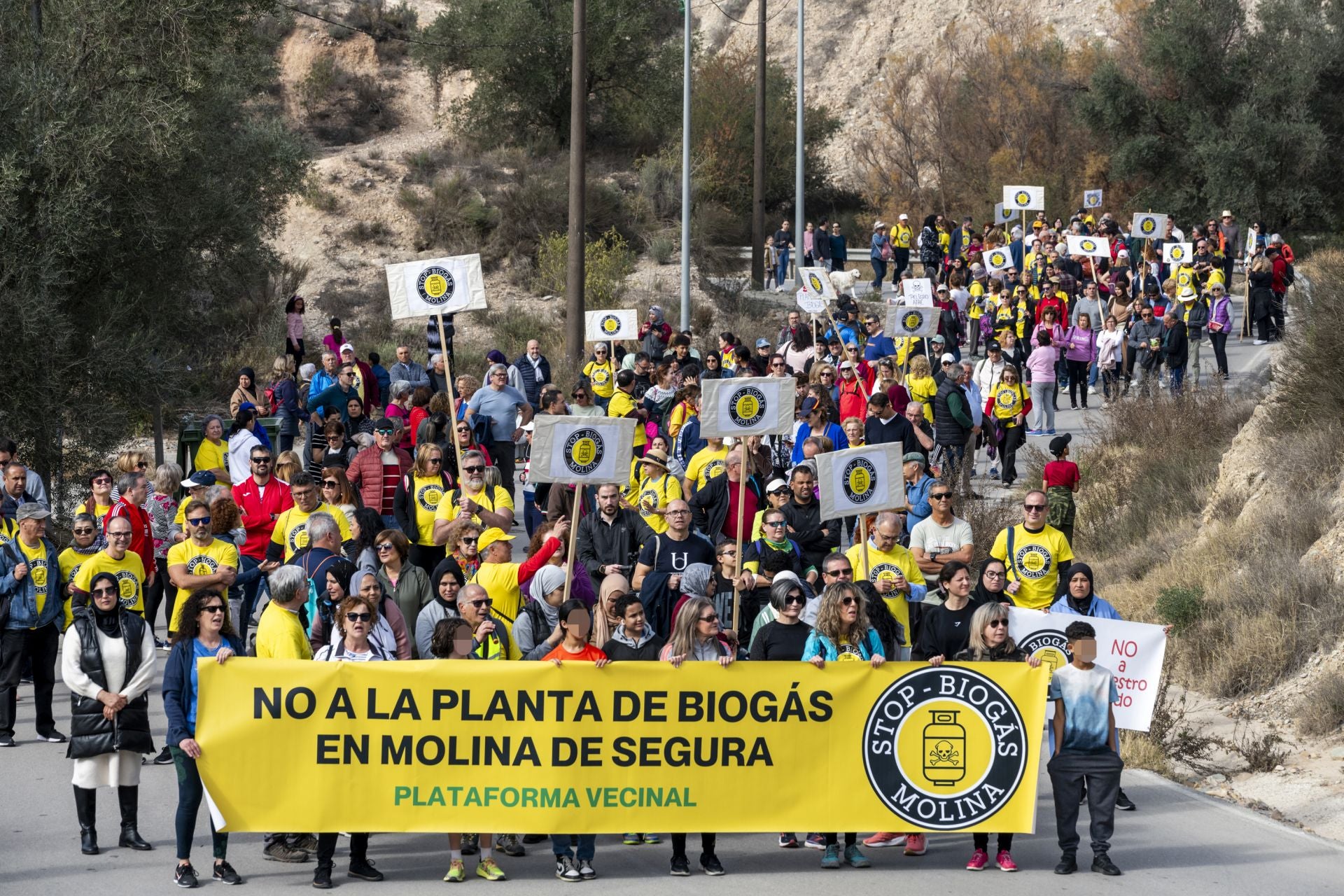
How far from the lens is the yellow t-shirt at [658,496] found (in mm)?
12688

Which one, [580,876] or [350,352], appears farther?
[350,352]

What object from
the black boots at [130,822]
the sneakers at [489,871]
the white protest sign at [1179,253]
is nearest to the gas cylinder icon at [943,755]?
the sneakers at [489,871]

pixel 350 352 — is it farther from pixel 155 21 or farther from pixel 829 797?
pixel 829 797

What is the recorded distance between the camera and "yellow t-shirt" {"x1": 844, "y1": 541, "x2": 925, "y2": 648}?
10.6 m

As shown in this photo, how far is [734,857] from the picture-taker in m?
9.17

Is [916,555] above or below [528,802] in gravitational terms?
above

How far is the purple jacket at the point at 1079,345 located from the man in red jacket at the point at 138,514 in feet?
53.3

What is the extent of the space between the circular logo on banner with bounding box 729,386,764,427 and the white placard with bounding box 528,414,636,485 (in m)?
1.06

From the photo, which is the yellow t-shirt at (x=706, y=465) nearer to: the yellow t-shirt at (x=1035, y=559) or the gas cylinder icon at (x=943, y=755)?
the yellow t-shirt at (x=1035, y=559)

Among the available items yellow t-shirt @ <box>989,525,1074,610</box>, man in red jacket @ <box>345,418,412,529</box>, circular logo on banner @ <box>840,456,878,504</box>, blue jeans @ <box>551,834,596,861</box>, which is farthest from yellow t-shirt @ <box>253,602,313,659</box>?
man in red jacket @ <box>345,418,412,529</box>

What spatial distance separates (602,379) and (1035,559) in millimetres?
9894

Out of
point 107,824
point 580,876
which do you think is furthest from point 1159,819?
point 107,824

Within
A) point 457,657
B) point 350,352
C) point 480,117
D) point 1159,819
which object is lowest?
point 1159,819

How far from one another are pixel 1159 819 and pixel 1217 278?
19068mm
